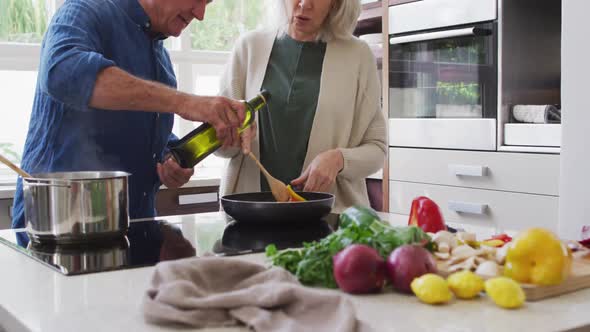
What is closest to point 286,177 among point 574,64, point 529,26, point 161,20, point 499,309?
point 161,20

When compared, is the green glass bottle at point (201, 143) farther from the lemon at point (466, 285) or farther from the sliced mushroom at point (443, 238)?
the lemon at point (466, 285)

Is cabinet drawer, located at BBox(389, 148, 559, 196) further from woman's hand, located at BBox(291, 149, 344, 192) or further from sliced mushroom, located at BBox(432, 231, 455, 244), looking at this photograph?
sliced mushroom, located at BBox(432, 231, 455, 244)

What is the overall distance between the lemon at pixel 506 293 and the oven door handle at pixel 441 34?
2.24m

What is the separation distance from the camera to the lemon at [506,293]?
2.92ft

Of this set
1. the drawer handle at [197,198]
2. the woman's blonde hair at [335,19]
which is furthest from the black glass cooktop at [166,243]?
the drawer handle at [197,198]

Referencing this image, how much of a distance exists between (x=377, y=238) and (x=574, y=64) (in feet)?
5.02

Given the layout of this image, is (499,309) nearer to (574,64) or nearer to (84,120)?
(84,120)

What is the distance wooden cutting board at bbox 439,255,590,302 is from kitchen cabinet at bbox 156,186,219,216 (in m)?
2.23

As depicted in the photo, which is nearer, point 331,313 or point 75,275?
point 331,313

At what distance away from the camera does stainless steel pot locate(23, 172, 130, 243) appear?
51.3 inches

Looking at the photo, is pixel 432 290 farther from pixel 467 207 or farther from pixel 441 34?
pixel 441 34

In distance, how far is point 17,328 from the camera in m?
0.90

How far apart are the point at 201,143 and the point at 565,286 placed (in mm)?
1069

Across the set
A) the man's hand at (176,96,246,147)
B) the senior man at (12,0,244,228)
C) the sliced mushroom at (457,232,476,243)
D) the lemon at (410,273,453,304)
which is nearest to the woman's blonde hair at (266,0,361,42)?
the senior man at (12,0,244,228)
